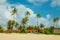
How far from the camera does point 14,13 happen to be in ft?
334

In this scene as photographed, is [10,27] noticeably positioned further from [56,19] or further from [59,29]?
[56,19]

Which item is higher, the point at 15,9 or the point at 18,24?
the point at 15,9

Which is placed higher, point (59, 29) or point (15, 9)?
point (15, 9)

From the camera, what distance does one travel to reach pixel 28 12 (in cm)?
10975

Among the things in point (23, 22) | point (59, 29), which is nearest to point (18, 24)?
point (23, 22)

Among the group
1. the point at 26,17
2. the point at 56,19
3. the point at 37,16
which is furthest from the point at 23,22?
the point at 56,19

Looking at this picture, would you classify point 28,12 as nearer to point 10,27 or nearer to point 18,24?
point 18,24

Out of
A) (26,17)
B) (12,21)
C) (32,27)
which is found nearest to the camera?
(12,21)

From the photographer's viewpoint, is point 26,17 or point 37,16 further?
point 37,16

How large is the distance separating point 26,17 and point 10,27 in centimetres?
1131

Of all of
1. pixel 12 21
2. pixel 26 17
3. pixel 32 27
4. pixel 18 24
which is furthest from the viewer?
pixel 32 27

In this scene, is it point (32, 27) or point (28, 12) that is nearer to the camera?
point (28, 12)

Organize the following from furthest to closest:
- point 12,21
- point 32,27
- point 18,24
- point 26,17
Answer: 1. point 32,27
2. point 18,24
3. point 26,17
4. point 12,21

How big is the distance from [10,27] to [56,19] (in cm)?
4100
